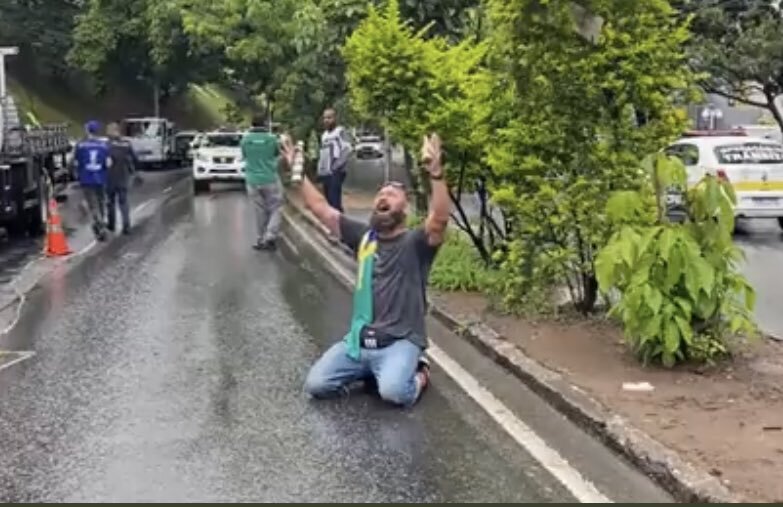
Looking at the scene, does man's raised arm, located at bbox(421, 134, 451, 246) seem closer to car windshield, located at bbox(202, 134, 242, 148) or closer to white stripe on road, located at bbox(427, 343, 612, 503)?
white stripe on road, located at bbox(427, 343, 612, 503)

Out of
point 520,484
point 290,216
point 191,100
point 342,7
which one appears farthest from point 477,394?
point 191,100

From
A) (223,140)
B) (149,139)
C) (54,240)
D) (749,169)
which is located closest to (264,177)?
(54,240)

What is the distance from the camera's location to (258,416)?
786 centimetres

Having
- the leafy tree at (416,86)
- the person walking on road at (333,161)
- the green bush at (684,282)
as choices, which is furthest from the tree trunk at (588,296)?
the person walking on road at (333,161)

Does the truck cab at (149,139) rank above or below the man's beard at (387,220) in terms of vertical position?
below

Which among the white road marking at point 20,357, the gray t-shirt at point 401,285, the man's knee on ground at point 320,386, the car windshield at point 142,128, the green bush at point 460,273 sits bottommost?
the car windshield at point 142,128

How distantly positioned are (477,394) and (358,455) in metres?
1.74

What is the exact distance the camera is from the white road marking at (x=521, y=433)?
6.20 metres

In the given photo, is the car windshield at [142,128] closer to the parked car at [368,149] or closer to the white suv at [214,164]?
the white suv at [214,164]

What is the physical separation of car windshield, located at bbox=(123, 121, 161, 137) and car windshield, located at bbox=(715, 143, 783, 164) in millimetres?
28580

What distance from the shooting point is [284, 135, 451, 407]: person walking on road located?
8062mm


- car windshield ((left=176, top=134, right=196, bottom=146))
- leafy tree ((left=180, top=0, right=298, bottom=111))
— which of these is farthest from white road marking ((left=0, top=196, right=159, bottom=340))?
car windshield ((left=176, top=134, right=196, bottom=146))

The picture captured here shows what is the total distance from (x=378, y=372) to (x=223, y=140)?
26425mm

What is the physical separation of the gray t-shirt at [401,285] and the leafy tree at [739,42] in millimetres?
19328
